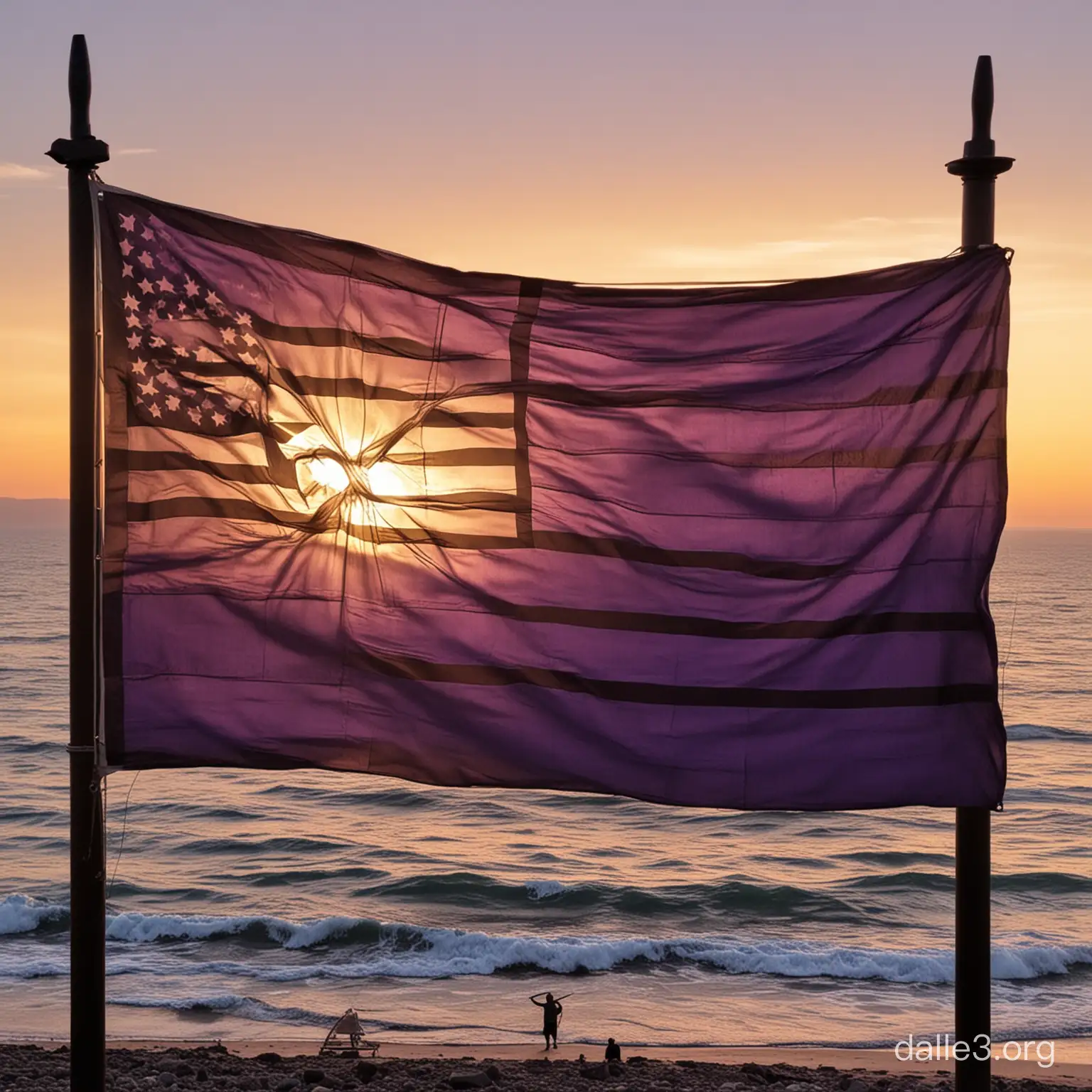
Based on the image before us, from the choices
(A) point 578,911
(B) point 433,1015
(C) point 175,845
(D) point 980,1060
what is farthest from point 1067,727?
(D) point 980,1060

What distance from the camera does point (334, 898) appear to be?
2577cm

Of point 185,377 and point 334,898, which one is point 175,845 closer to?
point 334,898

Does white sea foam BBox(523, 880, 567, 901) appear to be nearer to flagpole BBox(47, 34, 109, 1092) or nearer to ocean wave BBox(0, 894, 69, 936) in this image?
ocean wave BBox(0, 894, 69, 936)

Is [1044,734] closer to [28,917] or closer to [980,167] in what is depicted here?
[28,917]

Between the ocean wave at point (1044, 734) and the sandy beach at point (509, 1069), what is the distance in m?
32.3

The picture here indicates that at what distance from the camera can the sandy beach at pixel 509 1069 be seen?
11.7 meters

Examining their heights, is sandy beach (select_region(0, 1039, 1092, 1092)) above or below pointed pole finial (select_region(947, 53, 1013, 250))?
below

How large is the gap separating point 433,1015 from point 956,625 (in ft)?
47.4

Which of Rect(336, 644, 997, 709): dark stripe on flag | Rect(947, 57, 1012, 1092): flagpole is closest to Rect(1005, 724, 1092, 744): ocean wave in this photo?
Rect(947, 57, 1012, 1092): flagpole

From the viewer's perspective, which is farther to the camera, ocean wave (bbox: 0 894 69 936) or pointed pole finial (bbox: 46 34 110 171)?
ocean wave (bbox: 0 894 69 936)

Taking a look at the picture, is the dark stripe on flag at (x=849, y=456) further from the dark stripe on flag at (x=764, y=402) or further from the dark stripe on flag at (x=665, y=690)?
the dark stripe on flag at (x=665, y=690)

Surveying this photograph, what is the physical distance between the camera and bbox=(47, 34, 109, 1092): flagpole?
17.3ft

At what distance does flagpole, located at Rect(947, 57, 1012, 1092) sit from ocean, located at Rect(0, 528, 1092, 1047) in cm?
1200

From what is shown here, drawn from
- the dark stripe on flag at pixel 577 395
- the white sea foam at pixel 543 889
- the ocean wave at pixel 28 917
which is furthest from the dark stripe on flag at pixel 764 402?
the white sea foam at pixel 543 889
